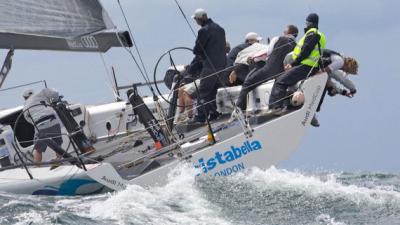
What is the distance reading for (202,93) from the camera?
45.3ft

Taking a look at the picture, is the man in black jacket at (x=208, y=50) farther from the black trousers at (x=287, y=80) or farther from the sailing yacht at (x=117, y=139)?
the black trousers at (x=287, y=80)

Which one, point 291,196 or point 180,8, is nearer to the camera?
→ point 291,196

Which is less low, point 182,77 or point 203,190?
point 182,77

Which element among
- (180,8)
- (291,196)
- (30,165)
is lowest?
(291,196)

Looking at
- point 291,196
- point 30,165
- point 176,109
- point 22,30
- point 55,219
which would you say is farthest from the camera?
point 176,109

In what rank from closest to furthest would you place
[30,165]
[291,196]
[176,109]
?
[291,196], [30,165], [176,109]

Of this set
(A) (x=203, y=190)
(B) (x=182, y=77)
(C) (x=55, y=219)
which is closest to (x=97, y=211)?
(C) (x=55, y=219)

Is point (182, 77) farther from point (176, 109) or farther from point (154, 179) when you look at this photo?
point (154, 179)

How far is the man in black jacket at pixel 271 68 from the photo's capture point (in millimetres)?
13484

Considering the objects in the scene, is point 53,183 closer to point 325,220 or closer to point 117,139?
point 117,139

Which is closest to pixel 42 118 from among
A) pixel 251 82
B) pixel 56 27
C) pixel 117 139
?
pixel 56 27

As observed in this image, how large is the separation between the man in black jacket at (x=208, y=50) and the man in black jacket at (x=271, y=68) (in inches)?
15.9

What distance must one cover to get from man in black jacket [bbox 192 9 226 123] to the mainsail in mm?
831

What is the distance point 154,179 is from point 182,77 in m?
1.83
